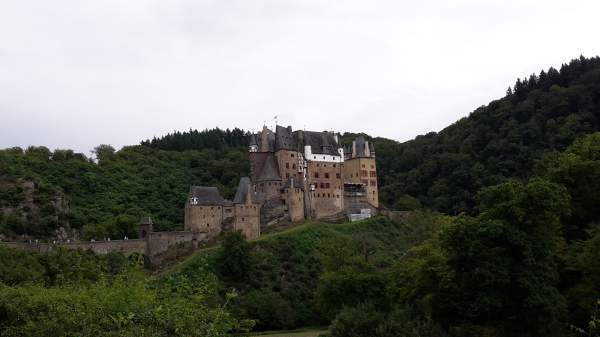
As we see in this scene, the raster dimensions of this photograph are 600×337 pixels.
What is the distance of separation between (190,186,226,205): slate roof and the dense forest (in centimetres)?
659

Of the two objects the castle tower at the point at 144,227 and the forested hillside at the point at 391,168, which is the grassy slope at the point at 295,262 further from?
the forested hillside at the point at 391,168

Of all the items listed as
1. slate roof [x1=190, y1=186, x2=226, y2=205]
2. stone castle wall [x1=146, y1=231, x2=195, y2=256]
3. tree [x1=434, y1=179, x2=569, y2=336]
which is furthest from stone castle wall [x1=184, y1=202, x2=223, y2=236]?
tree [x1=434, y1=179, x2=569, y2=336]

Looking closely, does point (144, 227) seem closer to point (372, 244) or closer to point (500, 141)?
point (372, 244)

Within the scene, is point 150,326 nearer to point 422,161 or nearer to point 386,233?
point 386,233

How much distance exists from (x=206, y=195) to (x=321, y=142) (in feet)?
56.3

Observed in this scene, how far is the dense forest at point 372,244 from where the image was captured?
3019cm

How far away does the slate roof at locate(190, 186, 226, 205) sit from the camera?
72750 mm

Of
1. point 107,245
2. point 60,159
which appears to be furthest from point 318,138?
point 60,159

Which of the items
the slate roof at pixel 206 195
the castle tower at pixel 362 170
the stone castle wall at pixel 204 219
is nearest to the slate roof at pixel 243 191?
the slate roof at pixel 206 195

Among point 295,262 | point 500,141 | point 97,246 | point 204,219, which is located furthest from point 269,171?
point 500,141

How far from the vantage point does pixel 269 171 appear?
259ft

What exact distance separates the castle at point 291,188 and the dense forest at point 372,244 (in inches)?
140

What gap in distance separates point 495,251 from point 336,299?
68.5 feet

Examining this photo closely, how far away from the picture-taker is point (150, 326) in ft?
67.5
